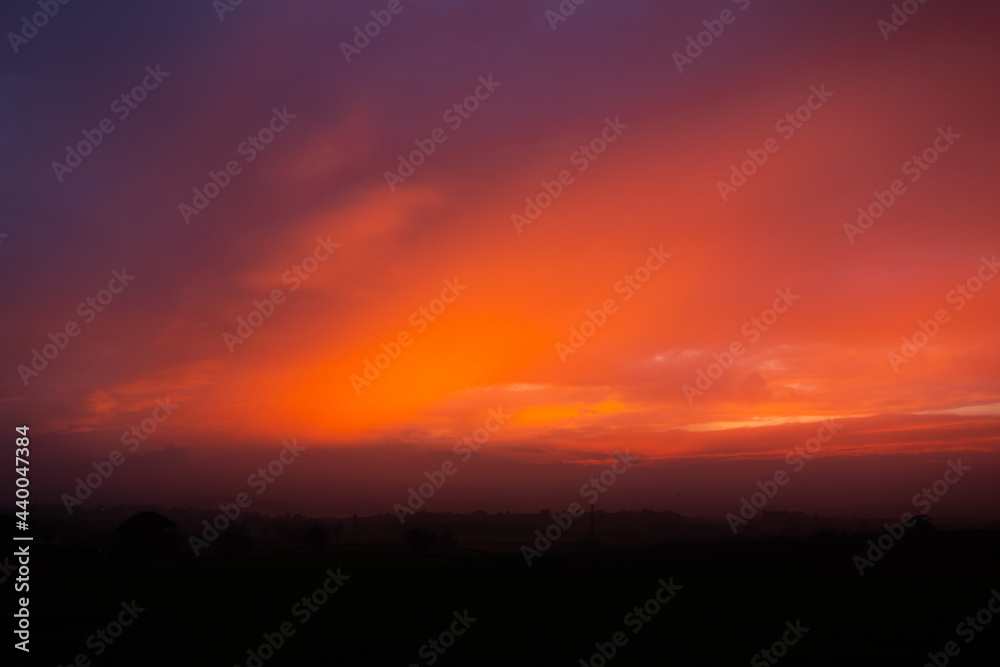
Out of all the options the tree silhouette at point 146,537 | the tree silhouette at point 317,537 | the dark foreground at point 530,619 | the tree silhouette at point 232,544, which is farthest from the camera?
the tree silhouette at point 317,537

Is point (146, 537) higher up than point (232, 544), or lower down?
higher up

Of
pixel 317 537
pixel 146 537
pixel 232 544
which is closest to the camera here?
pixel 146 537

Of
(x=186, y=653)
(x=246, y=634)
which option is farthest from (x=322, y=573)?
(x=186, y=653)

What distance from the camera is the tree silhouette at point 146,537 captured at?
7406 cm

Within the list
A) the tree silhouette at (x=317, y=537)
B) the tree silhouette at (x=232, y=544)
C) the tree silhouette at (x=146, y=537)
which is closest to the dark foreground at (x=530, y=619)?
the tree silhouette at (x=146, y=537)

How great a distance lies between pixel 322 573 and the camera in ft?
155

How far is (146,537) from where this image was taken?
7469cm

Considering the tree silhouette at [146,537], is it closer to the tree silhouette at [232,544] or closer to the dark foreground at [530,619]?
the tree silhouette at [232,544]

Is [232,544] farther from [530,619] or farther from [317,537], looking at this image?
[530,619]

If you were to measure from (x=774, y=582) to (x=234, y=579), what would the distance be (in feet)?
113

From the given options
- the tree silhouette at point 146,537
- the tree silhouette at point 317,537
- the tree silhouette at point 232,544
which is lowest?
the tree silhouette at point 317,537

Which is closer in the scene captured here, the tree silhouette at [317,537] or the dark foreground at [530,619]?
the dark foreground at [530,619]

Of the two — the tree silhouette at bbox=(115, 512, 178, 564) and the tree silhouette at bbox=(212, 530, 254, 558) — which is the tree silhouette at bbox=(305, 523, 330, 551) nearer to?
the tree silhouette at bbox=(212, 530, 254, 558)

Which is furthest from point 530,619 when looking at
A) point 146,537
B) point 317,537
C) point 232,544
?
point 317,537
